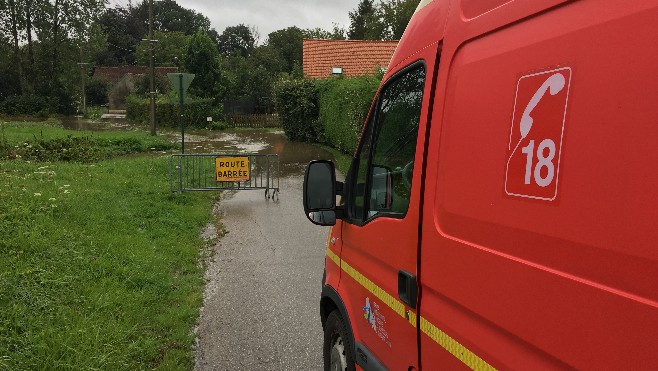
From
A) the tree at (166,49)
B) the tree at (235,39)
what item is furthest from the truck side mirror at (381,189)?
the tree at (235,39)

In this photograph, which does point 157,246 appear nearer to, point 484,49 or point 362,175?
point 362,175

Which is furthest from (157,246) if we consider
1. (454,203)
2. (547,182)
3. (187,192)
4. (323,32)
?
(323,32)

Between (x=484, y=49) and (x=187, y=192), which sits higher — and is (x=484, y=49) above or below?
above

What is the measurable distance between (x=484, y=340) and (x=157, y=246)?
6278mm

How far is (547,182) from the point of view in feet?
4.71

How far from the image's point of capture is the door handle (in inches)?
84.5

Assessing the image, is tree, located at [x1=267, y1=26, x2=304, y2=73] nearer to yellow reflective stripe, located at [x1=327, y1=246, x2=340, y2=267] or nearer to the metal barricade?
the metal barricade

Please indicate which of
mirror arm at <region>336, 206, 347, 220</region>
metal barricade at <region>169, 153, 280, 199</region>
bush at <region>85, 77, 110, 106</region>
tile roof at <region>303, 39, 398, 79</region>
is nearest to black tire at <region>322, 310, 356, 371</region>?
mirror arm at <region>336, 206, 347, 220</region>

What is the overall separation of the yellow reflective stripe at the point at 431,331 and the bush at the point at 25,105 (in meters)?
55.6

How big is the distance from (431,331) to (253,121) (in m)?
41.8

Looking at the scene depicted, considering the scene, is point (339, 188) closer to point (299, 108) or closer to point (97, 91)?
point (299, 108)

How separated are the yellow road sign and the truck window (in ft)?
28.1

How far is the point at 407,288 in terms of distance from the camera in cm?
220

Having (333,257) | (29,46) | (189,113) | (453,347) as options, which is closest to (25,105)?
(29,46)
